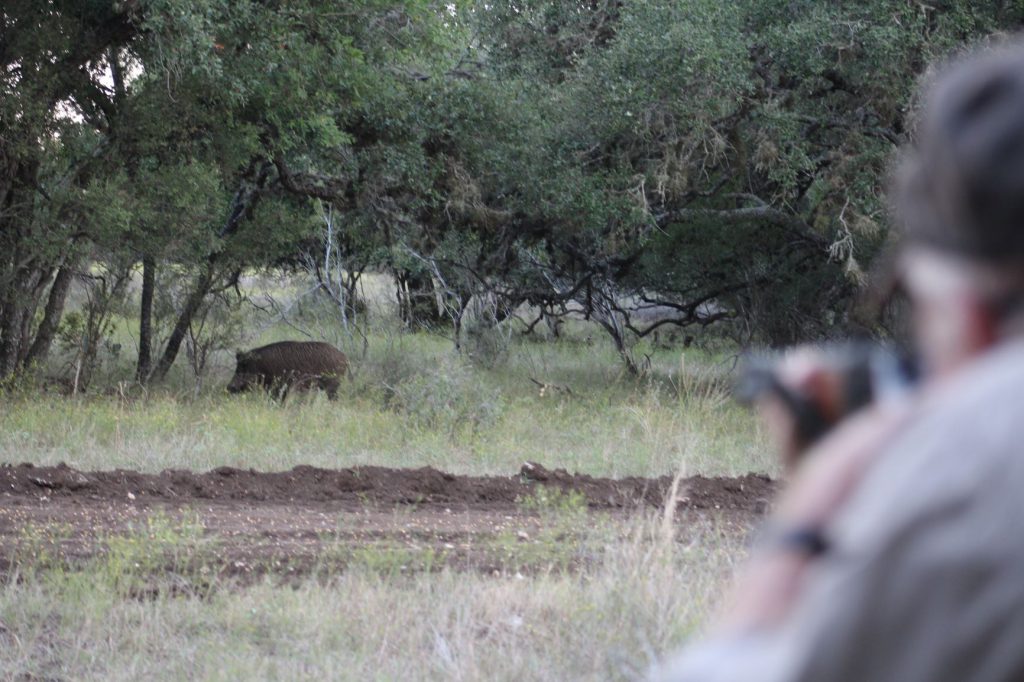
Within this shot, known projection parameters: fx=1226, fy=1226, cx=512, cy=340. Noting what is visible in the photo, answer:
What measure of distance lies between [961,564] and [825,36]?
1207 cm

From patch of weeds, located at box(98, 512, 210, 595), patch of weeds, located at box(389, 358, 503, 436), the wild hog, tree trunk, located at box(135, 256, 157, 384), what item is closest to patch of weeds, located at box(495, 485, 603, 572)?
patch of weeds, located at box(98, 512, 210, 595)

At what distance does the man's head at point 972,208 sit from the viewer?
84cm

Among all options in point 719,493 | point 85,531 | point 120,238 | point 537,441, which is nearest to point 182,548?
point 85,531

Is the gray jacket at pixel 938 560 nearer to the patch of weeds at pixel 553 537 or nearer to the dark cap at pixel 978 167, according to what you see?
the dark cap at pixel 978 167

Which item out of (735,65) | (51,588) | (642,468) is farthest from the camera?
(735,65)

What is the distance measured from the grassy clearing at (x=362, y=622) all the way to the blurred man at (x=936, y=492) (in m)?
3.10

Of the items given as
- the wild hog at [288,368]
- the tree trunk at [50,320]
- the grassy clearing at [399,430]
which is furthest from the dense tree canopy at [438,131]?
the grassy clearing at [399,430]

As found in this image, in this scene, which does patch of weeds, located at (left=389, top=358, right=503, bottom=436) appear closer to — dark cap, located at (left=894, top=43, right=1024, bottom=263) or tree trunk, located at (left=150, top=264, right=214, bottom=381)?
tree trunk, located at (left=150, top=264, right=214, bottom=381)

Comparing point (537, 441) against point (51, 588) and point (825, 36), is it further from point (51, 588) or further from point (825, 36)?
point (51, 588)

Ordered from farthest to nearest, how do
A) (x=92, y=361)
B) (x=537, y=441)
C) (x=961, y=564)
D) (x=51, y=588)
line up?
(x=92, y=361)
(x=537, y=441)
(x=51, y=588)
(x=961, y=564)

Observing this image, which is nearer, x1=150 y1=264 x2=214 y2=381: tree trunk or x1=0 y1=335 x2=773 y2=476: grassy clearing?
x1=0 y1=335 x2=773 y2=476: grassy clearing

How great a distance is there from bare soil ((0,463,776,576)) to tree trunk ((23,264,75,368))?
5.60 m

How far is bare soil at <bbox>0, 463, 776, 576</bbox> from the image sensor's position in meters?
6.50

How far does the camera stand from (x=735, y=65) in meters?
12.4
